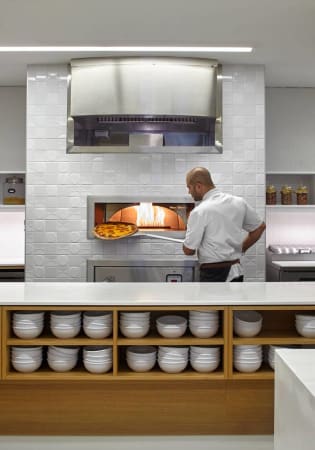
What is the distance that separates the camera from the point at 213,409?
102 inches

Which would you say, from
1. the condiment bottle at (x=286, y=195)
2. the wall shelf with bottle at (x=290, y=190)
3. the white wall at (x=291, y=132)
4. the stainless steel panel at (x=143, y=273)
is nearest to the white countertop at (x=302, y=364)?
the stainless steel panel at (x=143, y=273)

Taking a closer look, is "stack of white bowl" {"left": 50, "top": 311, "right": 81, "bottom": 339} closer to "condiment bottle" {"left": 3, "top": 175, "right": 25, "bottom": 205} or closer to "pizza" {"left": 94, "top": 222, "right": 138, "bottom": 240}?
"pizza" {"left": 94, "top": 222, "right": 138, "bottom": 240}

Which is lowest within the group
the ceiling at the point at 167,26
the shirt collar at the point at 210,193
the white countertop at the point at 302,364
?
the white countertop at the point at 302,364

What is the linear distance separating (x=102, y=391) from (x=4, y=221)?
3692 mm

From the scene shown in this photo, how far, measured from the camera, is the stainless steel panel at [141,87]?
475 cm

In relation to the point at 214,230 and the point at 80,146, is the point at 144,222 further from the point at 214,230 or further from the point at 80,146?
the point at 214,230

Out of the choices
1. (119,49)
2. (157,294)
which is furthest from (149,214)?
(157,294)

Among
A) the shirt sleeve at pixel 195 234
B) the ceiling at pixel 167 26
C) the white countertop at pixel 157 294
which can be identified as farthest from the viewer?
the shirt sleeve at pixel 195 234

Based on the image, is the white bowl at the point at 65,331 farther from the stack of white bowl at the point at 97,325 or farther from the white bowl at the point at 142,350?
the white bowl at the point at 142,350

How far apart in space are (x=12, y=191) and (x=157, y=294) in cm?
337

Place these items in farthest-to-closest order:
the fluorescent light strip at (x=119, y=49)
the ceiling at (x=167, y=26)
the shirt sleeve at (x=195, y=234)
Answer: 1. the fluorescent light strip at (x=119, y=49)
2. the shirt sleeve at (x=195, y=234)
3. the ceiling at (x=167, y=26)

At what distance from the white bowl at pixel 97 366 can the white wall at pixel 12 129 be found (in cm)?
355

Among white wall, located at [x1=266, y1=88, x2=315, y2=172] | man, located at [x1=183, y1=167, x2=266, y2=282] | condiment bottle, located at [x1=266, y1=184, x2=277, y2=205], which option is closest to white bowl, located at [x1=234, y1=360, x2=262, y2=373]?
man, located at [x1=183, y1=167, x2=266, y2=282]

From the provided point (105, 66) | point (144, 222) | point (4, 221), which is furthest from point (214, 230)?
point (4, 221)
